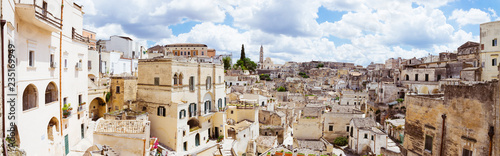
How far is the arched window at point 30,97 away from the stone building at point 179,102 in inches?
440

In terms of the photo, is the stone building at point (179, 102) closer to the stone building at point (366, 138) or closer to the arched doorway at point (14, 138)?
the arched doorway at point (14, 138)

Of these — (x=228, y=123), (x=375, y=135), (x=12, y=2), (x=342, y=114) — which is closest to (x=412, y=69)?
(x=342, y=114)

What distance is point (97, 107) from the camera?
72.5ft

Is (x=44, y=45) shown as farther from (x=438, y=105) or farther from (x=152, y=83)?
(x=438, y=105)

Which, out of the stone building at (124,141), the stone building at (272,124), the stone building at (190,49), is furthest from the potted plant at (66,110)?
the stone building at (190,49)

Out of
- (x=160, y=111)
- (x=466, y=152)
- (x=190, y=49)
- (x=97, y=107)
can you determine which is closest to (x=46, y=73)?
(x=160, y=111)

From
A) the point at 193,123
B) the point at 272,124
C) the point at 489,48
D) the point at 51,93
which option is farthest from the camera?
the point at 272,124

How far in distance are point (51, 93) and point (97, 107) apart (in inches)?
422

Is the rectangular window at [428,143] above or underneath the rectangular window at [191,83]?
underneath

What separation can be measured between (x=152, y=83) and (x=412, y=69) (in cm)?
3755

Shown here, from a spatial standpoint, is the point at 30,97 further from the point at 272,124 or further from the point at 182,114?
the point at 272,124

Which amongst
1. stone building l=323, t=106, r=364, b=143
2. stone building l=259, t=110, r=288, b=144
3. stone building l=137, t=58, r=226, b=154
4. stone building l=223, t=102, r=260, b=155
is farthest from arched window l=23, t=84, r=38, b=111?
stone building l=323, t=106, r=364, b=143

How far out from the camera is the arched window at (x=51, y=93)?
11.8m

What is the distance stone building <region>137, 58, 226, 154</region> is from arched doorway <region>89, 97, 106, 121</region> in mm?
2863
